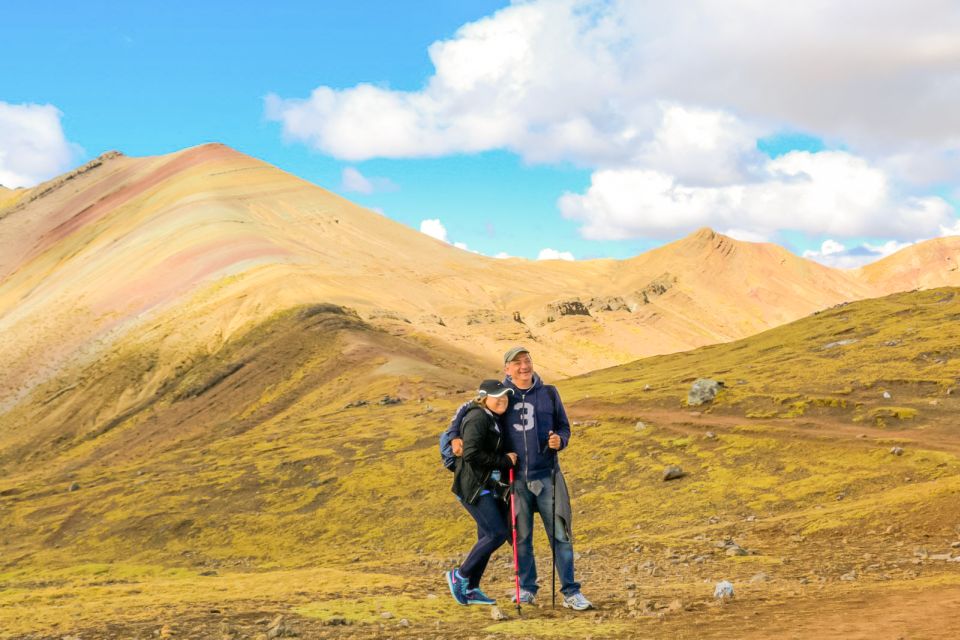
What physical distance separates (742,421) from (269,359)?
37.1 m

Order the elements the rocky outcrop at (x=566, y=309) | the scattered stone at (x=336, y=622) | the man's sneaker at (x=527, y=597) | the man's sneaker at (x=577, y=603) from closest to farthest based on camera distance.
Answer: the scattered stone at (x=336, y=622)
the man's sneaker at (x=577, y=603)
the man's sneaker at (x=527, y=597)
the rocky outcrop at (x=566, y=309)

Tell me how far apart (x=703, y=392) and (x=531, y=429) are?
70.8 ft

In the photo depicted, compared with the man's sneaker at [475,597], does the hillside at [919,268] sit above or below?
above

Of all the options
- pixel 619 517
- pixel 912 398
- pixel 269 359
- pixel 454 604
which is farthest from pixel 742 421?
pixel 269 359

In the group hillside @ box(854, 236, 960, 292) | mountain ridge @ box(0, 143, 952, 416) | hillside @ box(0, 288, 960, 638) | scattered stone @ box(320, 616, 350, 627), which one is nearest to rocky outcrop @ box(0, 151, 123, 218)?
mountain ridge @ box(0, 143, 952, 416)

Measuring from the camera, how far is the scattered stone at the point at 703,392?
29.4m

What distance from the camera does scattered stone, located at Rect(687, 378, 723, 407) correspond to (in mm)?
29406

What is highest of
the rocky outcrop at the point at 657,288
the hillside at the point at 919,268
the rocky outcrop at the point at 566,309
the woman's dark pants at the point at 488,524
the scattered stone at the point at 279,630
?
the hillside at the point at 919,268

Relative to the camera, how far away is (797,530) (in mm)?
15625

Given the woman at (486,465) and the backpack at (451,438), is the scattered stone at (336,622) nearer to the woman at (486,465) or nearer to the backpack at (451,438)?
the woman at (486,465)

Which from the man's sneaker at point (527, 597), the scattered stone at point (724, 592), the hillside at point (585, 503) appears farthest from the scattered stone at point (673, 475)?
the man's sneaker at point (527, 597)

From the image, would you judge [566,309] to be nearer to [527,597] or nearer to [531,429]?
[527,597]

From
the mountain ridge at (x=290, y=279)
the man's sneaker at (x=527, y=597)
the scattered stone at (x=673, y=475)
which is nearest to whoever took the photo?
the man's sneaker at (x=527, y=597)

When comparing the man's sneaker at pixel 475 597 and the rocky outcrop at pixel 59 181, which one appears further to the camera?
the rocky outcrop at pixel 59 181
